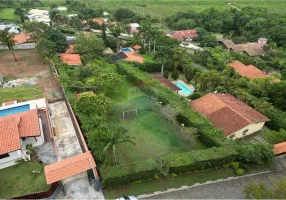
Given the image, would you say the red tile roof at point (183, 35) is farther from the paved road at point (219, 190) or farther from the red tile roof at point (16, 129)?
the paved road at point (219, 190)

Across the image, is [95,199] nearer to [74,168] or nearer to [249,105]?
[74,168]

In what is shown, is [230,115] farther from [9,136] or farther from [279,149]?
[9,136]

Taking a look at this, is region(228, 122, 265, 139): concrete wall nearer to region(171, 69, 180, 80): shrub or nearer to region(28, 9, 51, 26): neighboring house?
region(171, 69, 180, 80): shrub

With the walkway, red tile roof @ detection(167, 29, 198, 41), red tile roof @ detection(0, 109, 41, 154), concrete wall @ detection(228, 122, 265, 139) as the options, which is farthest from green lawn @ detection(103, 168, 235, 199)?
red tile roof @ detection(167, 29, 198, 41)

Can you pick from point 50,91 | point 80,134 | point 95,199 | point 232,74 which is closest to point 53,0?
point 50,91

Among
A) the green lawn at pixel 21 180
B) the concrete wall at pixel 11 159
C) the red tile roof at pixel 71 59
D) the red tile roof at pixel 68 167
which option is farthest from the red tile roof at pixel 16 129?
the red tile roof at pixel 71 59
